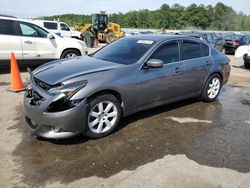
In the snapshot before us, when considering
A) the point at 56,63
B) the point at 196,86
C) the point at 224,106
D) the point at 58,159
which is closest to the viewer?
the point at 58,159

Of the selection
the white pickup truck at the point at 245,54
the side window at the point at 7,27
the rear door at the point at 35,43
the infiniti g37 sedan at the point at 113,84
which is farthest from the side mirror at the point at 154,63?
the white pickup truck at the point at 245,54

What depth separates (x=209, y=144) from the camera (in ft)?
14.1

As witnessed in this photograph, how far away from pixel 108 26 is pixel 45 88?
24.4 metres

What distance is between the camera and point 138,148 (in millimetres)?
4082

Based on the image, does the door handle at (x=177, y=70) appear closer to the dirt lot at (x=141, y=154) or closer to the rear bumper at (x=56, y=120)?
the dirt lot at (x=141, y=154)

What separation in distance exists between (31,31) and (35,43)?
41 cm

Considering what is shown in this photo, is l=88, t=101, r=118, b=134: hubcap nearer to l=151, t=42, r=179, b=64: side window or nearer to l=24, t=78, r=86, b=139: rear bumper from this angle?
l=24, t=78, r=86, b=139: rear bumper

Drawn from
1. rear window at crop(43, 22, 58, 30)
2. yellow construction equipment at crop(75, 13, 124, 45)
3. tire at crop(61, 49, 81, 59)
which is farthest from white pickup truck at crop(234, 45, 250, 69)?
yellow construction equipment at crop(75, 13, 124, 45)

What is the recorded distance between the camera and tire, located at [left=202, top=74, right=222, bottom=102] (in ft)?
20.6

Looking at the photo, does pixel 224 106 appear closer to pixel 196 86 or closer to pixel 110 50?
pixel 196 86

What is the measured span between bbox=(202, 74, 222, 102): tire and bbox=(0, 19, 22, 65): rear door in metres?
5.89

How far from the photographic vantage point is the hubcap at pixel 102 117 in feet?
13.8

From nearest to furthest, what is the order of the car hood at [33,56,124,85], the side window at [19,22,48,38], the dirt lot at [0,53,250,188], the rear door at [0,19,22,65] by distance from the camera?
the dirt lot at [0,53,250,188] → the car hood at [33,56,124,85] → the rear door at [0,19,22,65] → the side window at [19,22,48,38]

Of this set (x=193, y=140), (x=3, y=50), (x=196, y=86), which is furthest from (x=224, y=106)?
(x=3, y=50)
